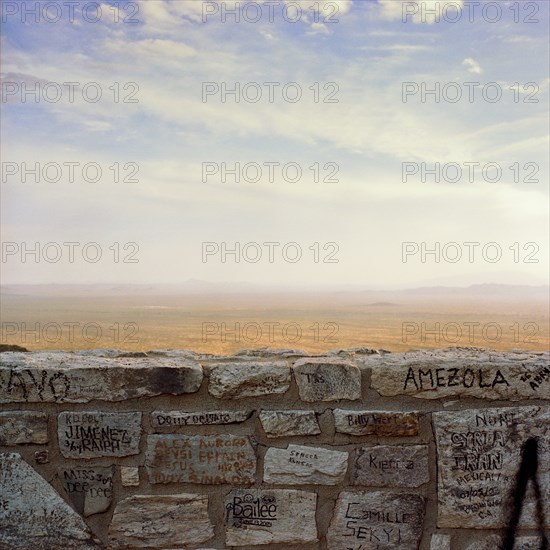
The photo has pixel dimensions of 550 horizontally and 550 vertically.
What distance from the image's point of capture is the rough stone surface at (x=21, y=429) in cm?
326

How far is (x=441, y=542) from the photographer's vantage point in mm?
3291

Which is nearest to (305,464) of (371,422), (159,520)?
(371,422)

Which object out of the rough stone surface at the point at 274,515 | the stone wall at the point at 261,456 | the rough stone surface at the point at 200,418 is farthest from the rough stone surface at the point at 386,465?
the rough stone surface at the point at 200,418

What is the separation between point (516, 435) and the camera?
10.8 ft

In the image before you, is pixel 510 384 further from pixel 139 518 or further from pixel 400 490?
pixel 139 518

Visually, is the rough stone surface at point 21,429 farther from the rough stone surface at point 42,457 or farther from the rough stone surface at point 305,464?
the rough stone surface at point 305,464

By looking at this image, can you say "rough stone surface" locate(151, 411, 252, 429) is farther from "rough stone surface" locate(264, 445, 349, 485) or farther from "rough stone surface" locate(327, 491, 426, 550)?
"rough stone surface" locate(327, 491, 426, 550)

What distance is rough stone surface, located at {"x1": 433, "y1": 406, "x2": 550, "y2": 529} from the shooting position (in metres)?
3.26

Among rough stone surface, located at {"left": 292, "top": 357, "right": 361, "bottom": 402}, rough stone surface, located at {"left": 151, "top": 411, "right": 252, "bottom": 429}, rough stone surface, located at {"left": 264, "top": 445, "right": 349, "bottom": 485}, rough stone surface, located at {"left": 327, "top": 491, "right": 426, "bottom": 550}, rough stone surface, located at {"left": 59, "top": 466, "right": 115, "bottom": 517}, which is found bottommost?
rough stone surface, located at {"left": 327, "top": 491, "right": 426, "bottom": 550}

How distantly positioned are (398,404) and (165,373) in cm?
116

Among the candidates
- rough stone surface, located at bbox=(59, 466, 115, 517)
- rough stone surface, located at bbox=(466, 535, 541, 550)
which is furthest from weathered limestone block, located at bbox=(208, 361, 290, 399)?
rough stone surface, located at bbox=(466, 535, 541, 550)

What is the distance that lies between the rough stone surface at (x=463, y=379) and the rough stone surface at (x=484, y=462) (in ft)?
0.31

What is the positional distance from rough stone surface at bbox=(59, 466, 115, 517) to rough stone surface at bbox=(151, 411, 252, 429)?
0.35m

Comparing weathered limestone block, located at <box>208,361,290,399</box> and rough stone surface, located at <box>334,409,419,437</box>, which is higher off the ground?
weathered limestone block, located at <box>208,361,290,399</box>
